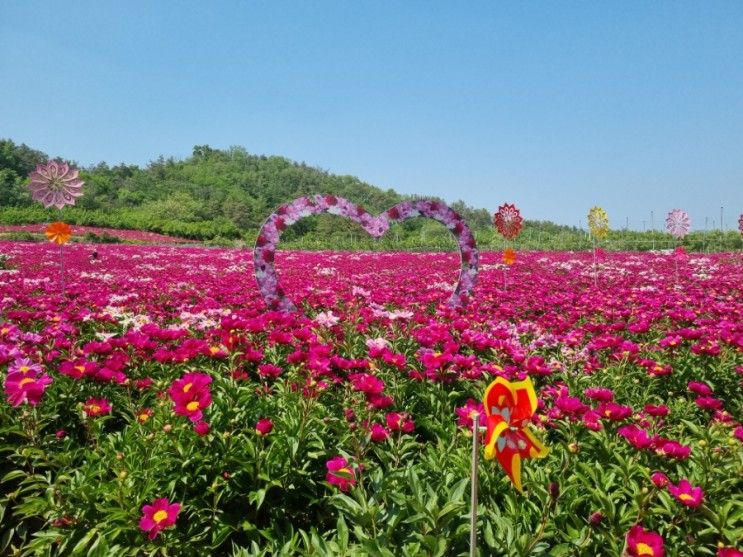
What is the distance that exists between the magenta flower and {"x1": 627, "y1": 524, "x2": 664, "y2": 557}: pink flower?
7.51m

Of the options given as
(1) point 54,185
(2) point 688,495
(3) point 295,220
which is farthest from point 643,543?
(1) point 54,185

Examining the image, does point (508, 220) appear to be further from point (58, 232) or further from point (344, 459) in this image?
point (344, 459)

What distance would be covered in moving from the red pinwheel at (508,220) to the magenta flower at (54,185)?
7708 mm

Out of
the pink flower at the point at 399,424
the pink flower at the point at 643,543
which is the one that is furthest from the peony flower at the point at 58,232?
the pink flower at the point at 643,543

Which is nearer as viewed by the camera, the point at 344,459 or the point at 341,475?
the point at 341,475

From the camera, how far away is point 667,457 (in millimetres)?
1858

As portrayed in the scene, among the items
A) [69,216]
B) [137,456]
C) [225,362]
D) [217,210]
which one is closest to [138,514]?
[137,456]

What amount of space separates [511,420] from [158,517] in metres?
1.25

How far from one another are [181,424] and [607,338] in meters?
2.92

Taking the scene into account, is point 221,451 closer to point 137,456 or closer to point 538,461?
point 137,456

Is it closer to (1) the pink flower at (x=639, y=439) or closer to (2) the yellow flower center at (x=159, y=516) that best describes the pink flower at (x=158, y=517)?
(2) the yellow flower center at (x=159, y=516)

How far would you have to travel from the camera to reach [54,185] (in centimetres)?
691

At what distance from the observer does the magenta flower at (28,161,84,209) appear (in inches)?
266

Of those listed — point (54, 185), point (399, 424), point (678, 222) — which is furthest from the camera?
point (678, 222)
